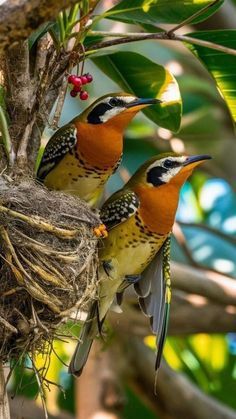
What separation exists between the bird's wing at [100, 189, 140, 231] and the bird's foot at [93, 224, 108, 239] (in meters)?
0.20

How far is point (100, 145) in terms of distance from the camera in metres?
3.48

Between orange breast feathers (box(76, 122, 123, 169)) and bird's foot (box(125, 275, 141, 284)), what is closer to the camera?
orange breast feathers (box(76, 122, 123, 169))

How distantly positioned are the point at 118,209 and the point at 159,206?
0.13 meters

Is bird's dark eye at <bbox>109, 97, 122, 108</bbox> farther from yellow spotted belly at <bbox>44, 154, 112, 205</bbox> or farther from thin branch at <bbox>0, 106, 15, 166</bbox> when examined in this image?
thin branch at <bbox>0, 106, 15, 166</bbox>

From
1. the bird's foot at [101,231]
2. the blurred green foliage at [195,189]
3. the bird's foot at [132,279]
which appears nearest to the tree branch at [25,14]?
the bird's foot at [101,231]

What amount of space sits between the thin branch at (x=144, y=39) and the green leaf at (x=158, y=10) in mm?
72

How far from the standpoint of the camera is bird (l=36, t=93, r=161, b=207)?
3.49 meters

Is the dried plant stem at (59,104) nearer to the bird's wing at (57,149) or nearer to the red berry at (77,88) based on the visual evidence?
the red berry at (77,88)

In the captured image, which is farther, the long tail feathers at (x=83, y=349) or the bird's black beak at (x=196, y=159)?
the long tail feathers at (x=83, y=349)

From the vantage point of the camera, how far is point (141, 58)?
3.64 metres

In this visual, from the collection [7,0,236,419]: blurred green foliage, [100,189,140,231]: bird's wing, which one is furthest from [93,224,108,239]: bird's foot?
[7,0,236,419]: blurred green foliage

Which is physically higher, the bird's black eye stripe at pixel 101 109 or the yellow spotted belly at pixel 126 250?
the bird's black eye stripe at pixel 101 109

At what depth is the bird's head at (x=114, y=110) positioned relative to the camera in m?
3.49

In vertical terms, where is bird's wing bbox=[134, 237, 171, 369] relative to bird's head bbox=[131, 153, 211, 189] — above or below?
below
